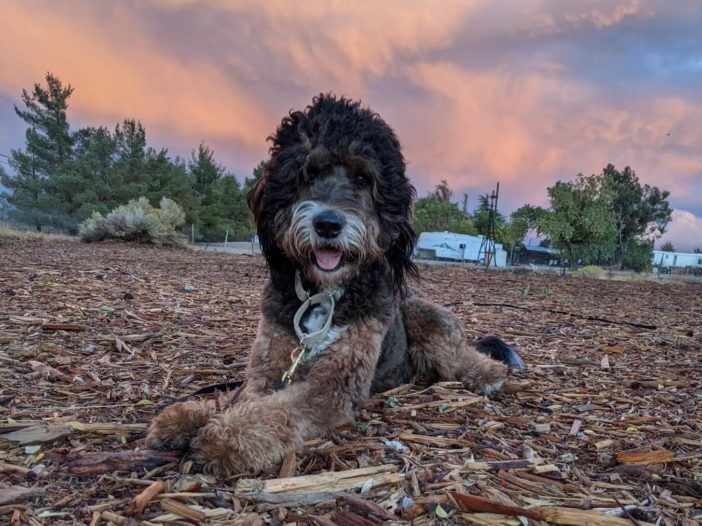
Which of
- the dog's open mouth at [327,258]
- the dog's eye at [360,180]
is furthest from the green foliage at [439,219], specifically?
the dog's open mouth at [327,258]

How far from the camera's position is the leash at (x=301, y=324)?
3.25 metres

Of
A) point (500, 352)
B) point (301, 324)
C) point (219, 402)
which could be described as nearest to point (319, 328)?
point (301, 324)

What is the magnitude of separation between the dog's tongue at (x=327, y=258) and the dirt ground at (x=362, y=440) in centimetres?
101

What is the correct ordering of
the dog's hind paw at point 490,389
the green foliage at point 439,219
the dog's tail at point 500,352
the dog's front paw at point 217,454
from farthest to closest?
the green foliage at point 439,219, the dog's tail at point 500,352, the dog's hind paw at point 490,389, the dog's front paw at point 217,454

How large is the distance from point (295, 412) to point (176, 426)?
64cm

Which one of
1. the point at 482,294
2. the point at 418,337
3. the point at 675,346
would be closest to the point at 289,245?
the point at 418,337

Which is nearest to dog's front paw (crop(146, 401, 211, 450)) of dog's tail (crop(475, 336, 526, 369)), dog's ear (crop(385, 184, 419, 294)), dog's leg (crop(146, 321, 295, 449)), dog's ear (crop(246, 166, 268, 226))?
dog's leg (crop(146, 321, 295, 449))

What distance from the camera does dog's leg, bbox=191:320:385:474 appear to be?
8.11 ft

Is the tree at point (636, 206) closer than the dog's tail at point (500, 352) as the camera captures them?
No

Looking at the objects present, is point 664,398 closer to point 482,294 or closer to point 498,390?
point 498,390

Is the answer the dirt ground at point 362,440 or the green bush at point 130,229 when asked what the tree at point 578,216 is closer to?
the green bush at point 130,229

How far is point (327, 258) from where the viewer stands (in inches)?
129

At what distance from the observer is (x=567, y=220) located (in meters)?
43.1

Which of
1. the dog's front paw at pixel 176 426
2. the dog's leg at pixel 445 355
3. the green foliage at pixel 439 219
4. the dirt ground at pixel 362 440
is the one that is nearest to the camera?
the dirt ground at pixel 362 440
